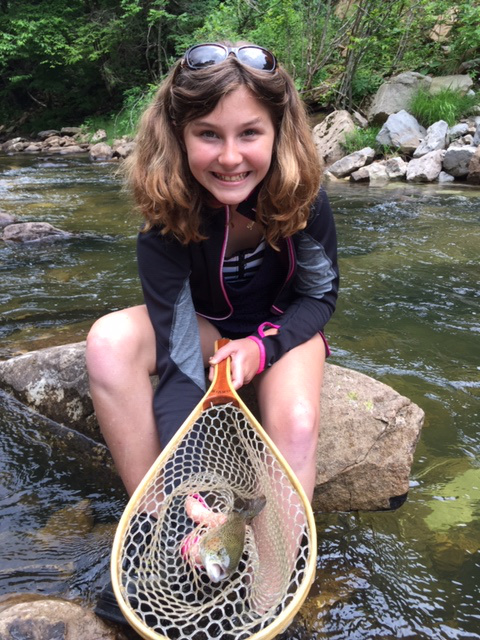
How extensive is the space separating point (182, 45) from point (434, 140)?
372 inches

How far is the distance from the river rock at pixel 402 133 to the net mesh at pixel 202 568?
28.6ft

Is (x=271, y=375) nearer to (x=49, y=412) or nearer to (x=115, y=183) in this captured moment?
(x=49, y=412)

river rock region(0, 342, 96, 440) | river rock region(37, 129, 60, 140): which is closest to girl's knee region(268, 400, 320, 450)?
river rock region(0, 342, 96, 440)

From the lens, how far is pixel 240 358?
169 centimetres

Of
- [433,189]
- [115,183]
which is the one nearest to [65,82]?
[115,183]

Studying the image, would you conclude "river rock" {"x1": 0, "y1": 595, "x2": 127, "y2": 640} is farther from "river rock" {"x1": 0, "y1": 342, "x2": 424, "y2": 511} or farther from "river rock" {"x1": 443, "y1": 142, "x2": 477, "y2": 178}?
"river rock" {"x1": 443, "y1": 142, "x2": 477, "y2": 178}

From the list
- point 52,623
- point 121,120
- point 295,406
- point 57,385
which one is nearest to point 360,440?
point 295,406

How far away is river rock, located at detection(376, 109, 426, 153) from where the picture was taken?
9.34 meters

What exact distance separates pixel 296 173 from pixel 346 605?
1.28 m

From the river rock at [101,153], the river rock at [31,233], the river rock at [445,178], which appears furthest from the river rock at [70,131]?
the river rock at [31,233]

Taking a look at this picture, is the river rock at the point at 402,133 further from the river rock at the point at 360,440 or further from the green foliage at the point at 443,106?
the river rock at the point at 360,440

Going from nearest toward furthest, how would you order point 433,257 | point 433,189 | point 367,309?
point 367,309 → point 433,257 → point 433,189

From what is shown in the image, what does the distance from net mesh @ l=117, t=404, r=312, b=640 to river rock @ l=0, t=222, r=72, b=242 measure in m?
4.61

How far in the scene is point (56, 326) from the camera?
351cm
